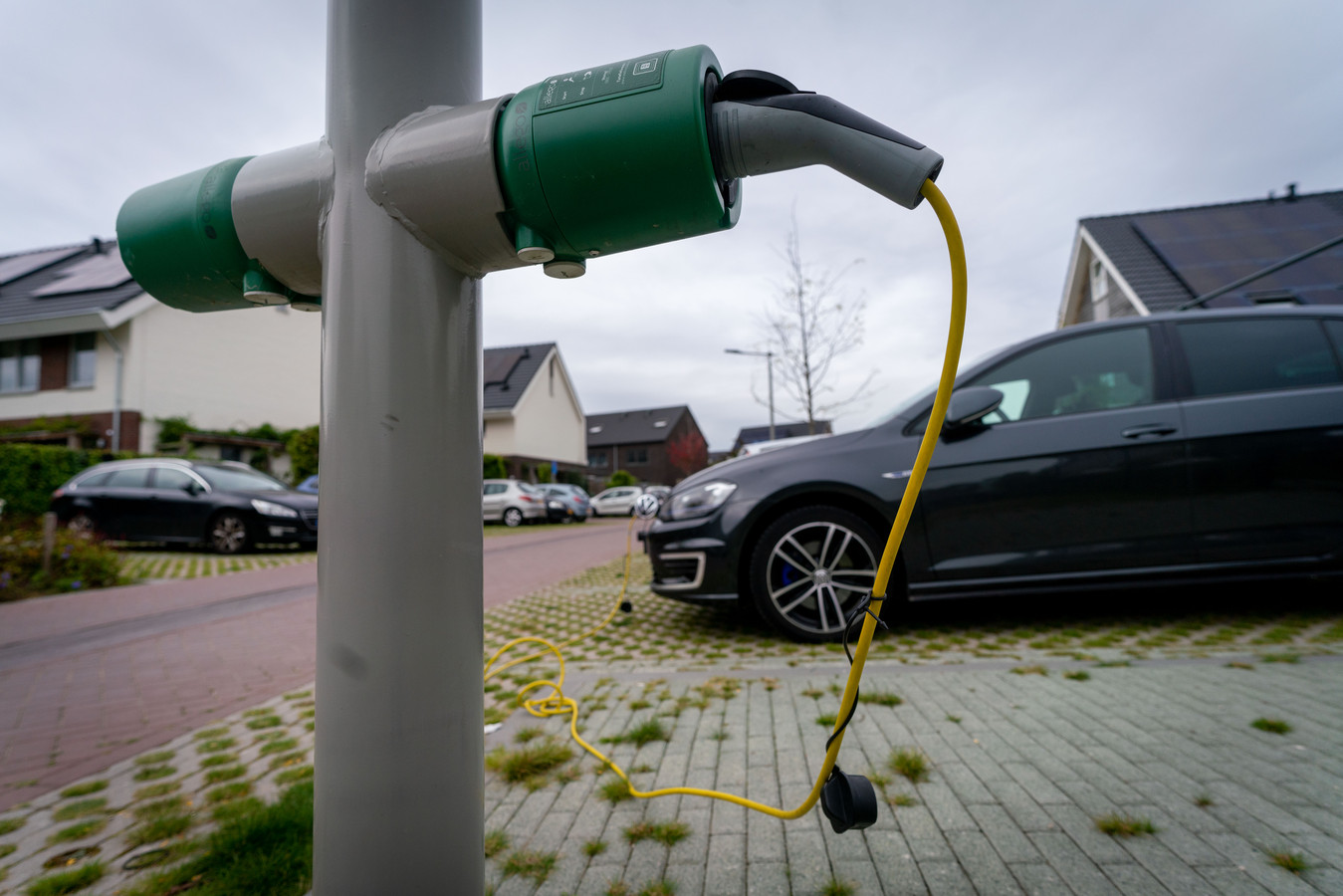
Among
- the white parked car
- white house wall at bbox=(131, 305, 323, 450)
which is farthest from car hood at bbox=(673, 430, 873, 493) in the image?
the white parked car

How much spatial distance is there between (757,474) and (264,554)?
31.3ft

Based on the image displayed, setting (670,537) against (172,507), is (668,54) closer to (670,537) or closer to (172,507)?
(670,537)

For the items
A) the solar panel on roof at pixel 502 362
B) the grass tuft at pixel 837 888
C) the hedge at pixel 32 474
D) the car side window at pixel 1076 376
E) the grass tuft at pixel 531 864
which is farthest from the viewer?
the solar panel on roof at pixel 502 362

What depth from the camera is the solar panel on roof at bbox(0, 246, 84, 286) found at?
21500 mm

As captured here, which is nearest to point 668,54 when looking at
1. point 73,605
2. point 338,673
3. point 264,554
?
point 338,673

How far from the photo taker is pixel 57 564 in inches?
309

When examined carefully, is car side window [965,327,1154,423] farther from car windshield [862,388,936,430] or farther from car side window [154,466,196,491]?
car side window [154,466,196,491]

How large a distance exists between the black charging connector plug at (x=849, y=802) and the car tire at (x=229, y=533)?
11.2m

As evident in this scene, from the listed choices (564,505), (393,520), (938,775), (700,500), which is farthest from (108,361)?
(938,775)

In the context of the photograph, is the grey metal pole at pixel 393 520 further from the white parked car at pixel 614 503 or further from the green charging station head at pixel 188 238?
the white parked car at pixel 614 503

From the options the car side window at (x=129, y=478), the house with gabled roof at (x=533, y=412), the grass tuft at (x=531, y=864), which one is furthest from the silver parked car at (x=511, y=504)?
the grass tuft at (x=531, y=864)

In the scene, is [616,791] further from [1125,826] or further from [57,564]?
[57,564]

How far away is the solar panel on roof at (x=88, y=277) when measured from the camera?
18.8m

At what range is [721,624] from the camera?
4.70 m
